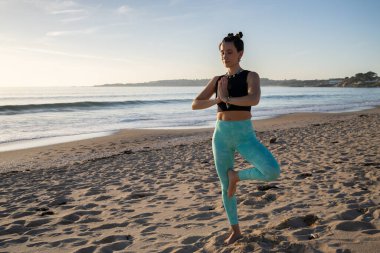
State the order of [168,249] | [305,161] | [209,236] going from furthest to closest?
[305,161] < [209,236] < [168,249]

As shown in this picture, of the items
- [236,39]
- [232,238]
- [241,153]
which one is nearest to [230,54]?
[236,39]

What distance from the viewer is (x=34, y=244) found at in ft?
13.3

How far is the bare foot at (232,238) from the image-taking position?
3547 millimetres

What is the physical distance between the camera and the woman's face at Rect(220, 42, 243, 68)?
311 cm

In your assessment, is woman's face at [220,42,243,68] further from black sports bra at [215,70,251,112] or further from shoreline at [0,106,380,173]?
shoreline at [0,106,380,173]

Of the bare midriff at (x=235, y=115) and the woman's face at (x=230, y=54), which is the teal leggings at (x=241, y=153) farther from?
the woman's face at (x=230, y=54)

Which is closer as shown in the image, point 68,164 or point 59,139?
point 68,164

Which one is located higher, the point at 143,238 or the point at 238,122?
the point at 238,122

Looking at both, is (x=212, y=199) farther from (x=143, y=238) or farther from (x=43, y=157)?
(x=43, y=157)

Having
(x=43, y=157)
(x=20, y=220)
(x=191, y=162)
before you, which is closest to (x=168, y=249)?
(x=20, y=220)

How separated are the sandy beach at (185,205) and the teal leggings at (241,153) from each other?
792 millimetres

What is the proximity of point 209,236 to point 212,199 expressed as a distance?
153 centimetres

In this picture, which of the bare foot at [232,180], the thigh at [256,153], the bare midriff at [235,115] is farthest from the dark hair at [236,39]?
the bare foot at [232,180]

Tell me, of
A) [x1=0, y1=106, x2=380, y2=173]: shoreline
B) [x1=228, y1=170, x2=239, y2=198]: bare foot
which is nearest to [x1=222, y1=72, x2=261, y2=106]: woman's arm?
[x1=228, y1=170, x2=239, y2=198]: bare foot
